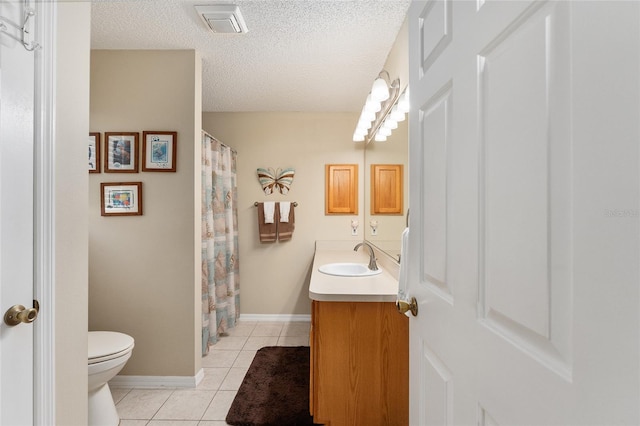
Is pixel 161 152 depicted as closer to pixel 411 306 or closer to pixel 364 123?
pixel 364 123

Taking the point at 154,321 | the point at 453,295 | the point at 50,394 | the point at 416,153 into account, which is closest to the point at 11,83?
the point at 50,394

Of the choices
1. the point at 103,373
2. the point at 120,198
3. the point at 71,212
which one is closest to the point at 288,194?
the point at 120,198

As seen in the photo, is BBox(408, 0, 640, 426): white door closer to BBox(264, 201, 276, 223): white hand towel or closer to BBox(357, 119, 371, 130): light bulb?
BBox(357, 119, 371, 130): light bulb

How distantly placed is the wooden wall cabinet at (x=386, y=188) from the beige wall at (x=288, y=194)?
0.80m

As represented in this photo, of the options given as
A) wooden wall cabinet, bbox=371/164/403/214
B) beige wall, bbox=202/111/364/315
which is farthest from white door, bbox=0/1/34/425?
beige wall, bbox=202/111/364/315

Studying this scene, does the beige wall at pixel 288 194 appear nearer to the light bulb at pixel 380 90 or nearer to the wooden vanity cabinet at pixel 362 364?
the light bulb at pixel 380 90

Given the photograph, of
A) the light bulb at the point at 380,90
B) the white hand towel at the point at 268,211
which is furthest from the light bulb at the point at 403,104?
the white hand towel at the point at 268,211

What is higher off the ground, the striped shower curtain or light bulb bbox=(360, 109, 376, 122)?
light bulb bbox=(360, 109, 376, 122)

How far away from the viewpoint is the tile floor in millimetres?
1989

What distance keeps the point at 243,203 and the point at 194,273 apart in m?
1.46

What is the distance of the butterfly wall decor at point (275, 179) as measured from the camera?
3.70 m

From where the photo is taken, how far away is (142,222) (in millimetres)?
2400

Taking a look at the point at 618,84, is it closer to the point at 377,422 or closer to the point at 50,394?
the point at 50,394

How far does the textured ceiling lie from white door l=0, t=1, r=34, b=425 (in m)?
1.16
